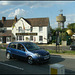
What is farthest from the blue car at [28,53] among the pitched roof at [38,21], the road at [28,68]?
the pitched roof at [38,21]

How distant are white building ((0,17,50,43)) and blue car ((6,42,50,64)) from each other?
975 inches

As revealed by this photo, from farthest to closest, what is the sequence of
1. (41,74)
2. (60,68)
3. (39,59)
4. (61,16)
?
(61,16), (39,59), (41,74), (60,68)

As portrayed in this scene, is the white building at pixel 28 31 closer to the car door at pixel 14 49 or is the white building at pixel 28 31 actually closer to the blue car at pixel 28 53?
the car door at pixel 14 49

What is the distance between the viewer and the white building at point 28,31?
35188mm

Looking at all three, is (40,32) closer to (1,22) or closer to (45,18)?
(45,18)

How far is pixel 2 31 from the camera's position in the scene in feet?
135

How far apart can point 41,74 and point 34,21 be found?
32173mm

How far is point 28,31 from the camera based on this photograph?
120ft

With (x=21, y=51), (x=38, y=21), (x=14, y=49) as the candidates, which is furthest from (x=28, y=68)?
(x=38, y=21)

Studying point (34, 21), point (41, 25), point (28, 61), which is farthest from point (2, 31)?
point (28, 61)

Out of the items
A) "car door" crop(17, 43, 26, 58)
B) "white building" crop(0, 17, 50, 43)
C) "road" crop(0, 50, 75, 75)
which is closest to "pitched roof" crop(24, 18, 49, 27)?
"white building" crop(0, 17, 50, 43)

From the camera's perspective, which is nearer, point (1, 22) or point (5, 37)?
point (5, 37)

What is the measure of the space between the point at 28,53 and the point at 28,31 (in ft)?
93.1

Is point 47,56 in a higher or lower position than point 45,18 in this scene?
lower
